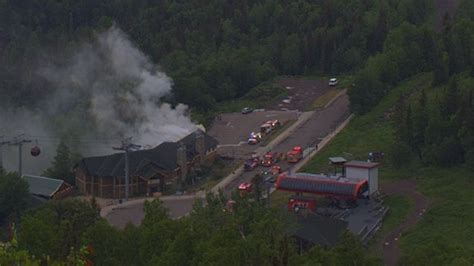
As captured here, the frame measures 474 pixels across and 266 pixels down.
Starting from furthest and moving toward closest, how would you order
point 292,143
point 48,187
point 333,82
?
point 333,82 → point 292,143 → point 48,187

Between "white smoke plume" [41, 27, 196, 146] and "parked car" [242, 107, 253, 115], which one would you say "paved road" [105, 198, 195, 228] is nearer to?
"white smoke plume" [41, 27, 196, 146]

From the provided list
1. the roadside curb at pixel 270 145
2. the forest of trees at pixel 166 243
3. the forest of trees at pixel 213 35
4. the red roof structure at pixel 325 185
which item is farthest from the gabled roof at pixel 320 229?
the forest of trees at pixel 213 35

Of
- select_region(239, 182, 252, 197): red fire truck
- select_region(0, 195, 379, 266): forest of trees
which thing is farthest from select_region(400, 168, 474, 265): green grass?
select_region(239, 182, 252, 197): red fire truck

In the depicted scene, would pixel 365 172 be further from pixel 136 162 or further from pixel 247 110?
pixel 247 110

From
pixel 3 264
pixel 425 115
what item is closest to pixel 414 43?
pixel 425 115

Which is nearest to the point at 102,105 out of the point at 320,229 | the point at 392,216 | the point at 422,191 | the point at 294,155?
the point at 294,155

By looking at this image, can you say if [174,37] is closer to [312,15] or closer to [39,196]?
[312,15]
